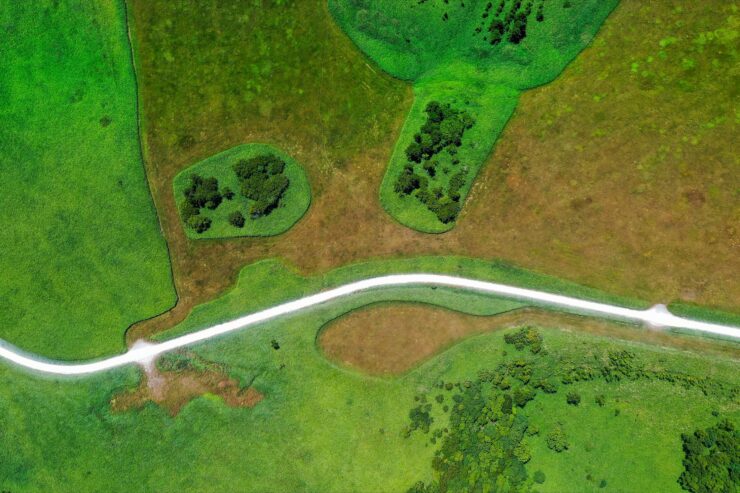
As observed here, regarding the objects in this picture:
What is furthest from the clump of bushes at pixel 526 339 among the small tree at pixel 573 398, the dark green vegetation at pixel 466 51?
the dark green vegetation at pixel 466 51

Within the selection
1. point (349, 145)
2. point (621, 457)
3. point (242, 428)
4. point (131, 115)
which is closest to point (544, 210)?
point (349, 145)

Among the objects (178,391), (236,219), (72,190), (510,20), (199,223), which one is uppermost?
(510,20)

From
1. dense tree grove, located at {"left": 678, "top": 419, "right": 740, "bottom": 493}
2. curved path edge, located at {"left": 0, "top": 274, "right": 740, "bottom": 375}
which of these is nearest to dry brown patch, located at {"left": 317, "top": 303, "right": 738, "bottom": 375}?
curved path edge, located at {"left": 0, "top": 274, "right": 740, "bottom": 375}

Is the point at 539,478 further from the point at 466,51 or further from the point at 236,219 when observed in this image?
the point at 466,51

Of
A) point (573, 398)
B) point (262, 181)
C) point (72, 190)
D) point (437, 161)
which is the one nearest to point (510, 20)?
point (437, 161)

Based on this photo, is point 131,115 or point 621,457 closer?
point 621,457

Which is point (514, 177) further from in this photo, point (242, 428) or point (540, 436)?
point (242, 428)

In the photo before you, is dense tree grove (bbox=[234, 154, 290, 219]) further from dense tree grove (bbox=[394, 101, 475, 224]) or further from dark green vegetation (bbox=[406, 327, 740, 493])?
dark green vegetation (bbox=[406, 327, 740, 493])
